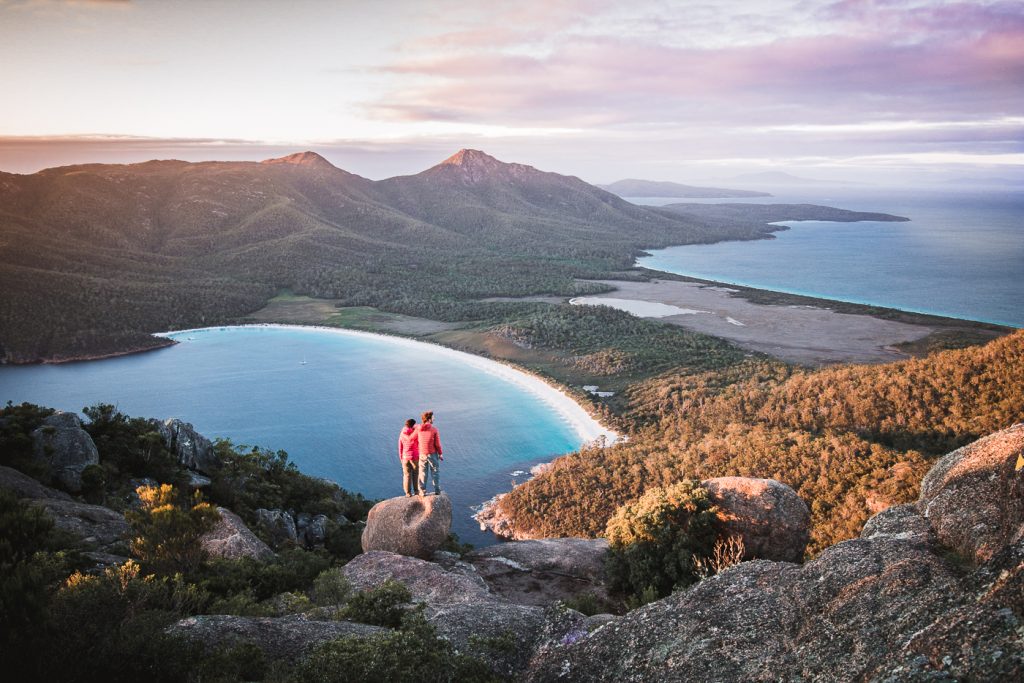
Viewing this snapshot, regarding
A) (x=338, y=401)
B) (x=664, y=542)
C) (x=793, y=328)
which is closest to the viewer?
(x=664, y=542)

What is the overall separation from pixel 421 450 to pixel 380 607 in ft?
20.2

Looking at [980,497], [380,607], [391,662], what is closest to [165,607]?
[380,607]

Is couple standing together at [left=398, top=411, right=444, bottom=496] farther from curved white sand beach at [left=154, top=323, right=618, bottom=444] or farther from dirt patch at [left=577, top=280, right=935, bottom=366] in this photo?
dirt patch at [left=577, top=280, right=935, bottom=366]

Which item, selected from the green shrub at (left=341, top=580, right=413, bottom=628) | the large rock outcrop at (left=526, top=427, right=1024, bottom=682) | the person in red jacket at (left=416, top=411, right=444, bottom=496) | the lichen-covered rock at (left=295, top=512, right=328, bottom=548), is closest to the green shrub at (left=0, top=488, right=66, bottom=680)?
the green shrub at (left=341, top=580, right=413, bottom=628)

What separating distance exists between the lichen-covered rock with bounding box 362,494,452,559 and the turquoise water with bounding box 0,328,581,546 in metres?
23.8

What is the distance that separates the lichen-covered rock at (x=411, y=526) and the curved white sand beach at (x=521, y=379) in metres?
41.9

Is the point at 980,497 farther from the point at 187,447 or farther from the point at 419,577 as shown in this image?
the point at 187,447

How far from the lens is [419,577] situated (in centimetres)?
2031

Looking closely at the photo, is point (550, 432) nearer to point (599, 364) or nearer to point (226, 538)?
point (599, 364)

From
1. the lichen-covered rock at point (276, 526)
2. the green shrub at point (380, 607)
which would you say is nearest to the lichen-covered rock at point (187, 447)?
the lichen-covered rock at point (276, 526)

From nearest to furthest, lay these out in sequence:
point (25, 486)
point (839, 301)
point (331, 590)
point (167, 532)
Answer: point (167, 532)
point (331, 590)
point (25, 486)
point (839, 301)

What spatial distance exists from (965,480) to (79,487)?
33.8 meters

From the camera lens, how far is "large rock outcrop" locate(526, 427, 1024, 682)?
7879 millimetres

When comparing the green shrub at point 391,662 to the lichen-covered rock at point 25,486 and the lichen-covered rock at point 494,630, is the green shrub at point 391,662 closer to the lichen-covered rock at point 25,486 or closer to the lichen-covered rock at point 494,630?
the lichen-covered rock at point 494,630
